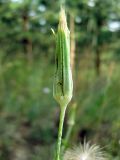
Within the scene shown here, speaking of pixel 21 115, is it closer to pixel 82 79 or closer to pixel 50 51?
pixel 82 79

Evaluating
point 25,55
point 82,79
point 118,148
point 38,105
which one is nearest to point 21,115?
point 38,105

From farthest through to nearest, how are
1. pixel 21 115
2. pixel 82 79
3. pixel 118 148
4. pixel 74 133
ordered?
pixel 82 79 < pixel 21 115 < pixel 74 133 < pixel 118 148

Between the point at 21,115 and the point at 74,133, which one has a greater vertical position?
the point at 21,115

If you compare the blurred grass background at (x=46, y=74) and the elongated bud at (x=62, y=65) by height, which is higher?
the blurred grass background at (x=46, y=74)

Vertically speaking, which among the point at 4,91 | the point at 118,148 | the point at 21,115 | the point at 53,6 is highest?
the point at 53,6

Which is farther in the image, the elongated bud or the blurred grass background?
the blurred grass background
